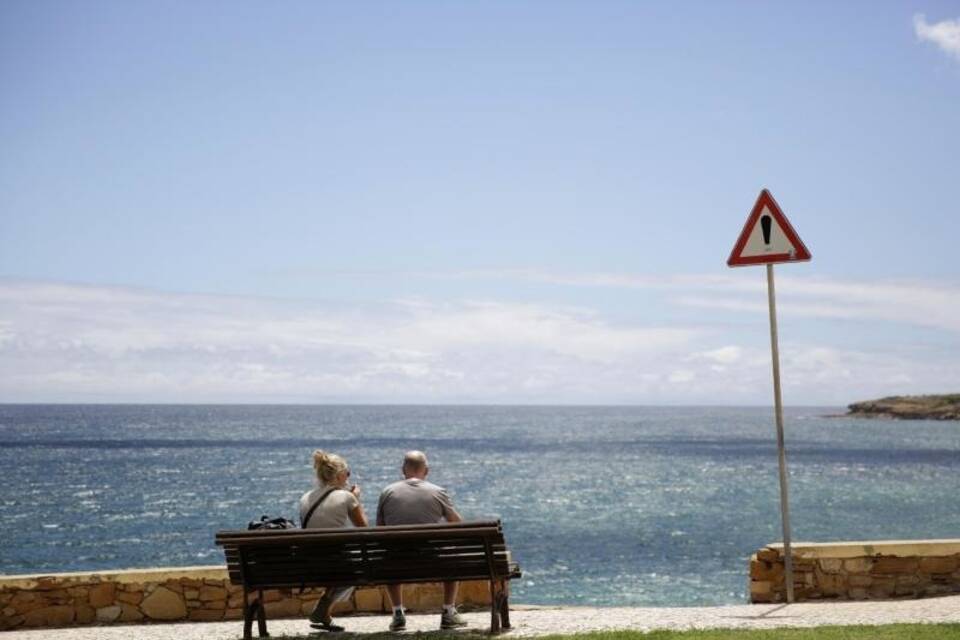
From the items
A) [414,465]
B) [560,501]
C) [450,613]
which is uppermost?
[414,465]

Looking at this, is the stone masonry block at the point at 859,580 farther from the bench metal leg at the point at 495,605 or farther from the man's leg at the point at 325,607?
the man's leg at the point at 325,607

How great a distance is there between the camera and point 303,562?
29.0ft

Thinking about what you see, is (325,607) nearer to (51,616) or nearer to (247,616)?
(247,616)

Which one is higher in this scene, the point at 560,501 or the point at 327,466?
the point at 327,466

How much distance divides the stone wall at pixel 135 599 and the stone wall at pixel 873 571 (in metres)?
3.02

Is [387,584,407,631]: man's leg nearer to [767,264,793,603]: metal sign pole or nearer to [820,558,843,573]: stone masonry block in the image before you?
[767,264,793,603]: metal sign pole

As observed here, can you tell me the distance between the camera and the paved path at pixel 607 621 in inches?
353

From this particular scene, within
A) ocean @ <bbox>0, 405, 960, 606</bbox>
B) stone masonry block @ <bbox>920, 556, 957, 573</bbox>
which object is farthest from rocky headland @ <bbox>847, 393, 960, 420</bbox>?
stone masonry block @ <bbox>920, 556, 957, 573</bbox>

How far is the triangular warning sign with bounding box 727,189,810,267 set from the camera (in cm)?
977

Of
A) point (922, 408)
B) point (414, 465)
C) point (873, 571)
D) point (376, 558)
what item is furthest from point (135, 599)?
point (922, 408)

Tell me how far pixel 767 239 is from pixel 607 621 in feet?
10.7

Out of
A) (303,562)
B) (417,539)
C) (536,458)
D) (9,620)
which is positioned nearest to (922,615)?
(417,539)

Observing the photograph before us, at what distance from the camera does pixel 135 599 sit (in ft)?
33.4

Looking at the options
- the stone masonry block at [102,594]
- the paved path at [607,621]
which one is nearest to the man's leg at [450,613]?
the paved path at [607,621]
